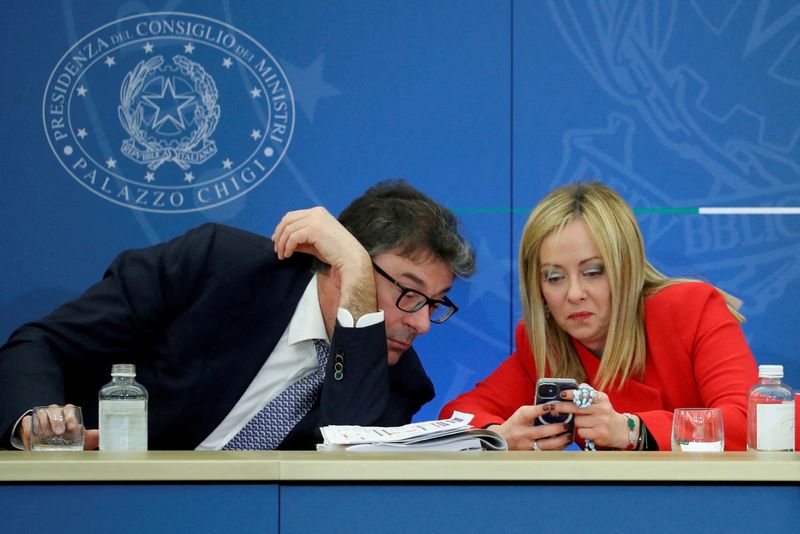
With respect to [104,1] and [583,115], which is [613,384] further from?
[104,1]

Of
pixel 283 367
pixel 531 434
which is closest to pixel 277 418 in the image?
pixel 283 367

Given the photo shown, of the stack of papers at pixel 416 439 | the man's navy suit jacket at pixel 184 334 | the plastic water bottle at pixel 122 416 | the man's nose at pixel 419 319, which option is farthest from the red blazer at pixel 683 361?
the plastic water bottle at pixel 122 416

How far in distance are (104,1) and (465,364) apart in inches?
57.4

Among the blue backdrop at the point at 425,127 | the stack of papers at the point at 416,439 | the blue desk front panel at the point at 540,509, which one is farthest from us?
the blue backdrop at the point at 425,127

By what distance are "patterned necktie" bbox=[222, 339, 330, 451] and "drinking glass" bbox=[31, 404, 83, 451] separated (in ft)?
1.38

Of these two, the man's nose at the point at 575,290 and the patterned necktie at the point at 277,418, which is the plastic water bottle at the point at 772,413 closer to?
the man's nose at the point at 575,290

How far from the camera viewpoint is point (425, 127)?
9.68 feet

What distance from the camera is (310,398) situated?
2.17m

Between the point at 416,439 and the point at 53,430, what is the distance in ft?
2.12

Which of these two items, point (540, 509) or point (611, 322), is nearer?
point (540, 509)

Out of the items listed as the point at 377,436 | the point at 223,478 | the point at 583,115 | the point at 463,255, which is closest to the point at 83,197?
the point at 463,255

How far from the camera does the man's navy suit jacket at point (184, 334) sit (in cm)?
212

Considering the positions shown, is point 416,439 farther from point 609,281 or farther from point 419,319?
point 609,281

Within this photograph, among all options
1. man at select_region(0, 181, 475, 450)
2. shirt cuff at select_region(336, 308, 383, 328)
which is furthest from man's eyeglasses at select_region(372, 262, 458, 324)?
shirt cuff at select_region(336, 308, 383, 328)
